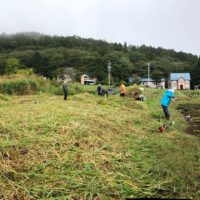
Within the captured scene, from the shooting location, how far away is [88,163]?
4.64m

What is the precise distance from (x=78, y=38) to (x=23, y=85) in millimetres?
94581

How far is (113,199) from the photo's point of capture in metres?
3.71

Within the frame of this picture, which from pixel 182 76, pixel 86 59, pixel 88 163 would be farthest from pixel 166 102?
pixel 86 59

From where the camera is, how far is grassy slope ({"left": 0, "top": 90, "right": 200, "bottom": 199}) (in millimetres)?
3877

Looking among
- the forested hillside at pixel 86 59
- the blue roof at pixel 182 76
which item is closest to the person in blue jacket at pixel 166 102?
the forested hillside at pixel 86 59

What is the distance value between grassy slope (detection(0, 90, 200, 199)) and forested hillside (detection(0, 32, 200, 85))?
1992 inches

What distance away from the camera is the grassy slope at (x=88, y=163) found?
388 cm

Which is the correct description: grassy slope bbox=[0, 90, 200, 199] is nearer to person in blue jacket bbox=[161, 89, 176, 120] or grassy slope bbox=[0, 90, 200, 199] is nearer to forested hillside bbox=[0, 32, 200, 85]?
person in blue jacket bbox=[161, 89, 176, 120]

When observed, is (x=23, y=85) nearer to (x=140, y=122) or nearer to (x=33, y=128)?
(x=140, y=122)

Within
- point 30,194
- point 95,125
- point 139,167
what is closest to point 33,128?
point 95,125

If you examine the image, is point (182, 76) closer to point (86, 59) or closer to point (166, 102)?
point (86, 59)

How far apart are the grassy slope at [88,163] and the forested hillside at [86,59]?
166ft

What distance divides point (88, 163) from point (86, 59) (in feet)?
252

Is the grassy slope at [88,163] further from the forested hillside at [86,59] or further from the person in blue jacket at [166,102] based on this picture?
the forested hillside at [86,59]
